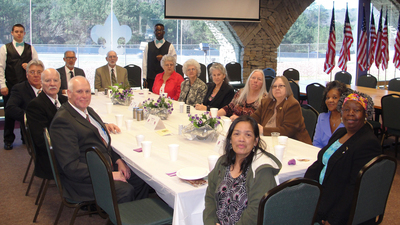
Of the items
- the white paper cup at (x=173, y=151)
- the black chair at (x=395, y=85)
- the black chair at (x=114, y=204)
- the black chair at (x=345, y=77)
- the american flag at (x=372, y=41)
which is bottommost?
the black chair at (x=114, y=204)

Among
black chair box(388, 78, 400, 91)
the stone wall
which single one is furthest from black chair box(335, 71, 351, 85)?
the stone wall

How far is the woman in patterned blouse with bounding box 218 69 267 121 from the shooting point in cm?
394

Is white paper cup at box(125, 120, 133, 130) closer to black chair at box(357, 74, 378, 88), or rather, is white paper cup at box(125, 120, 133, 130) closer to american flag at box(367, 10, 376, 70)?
black chair at box(357, 74, 378, 88)

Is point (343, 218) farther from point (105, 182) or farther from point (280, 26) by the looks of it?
point (280, 26)

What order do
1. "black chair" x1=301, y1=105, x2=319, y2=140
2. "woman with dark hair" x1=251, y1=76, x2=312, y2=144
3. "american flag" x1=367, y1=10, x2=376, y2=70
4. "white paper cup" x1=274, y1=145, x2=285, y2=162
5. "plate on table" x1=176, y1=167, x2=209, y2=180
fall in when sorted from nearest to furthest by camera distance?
1. "plate on table" x1=176, y1=167, x2=209, y2=180
2. "white paper cup" x1=274, y1=145, x2=285, y2=162
3. "woman with dark hair" x1=251, y1=76, x2=312, y2=144
4. "black chair" x1=301, y1=105, x2=319, y2=140
5. "american flag" x1=367, y1=10, x2=376, y2=70

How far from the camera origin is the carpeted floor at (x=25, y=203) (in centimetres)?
312

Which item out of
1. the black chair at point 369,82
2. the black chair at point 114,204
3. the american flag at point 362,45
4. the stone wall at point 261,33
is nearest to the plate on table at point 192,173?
the black chair at point 114,204

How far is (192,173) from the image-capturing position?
2.18 m

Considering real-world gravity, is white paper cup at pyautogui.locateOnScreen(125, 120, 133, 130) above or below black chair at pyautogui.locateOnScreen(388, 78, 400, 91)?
below

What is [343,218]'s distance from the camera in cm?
205

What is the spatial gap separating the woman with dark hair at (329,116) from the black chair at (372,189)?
1.07 metres

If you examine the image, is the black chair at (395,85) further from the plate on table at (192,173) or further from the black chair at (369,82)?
the plate on table at (192,173)

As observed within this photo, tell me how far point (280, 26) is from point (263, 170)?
8.17 metres

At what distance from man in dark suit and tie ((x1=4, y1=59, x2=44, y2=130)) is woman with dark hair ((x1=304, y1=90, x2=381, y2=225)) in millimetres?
3415
